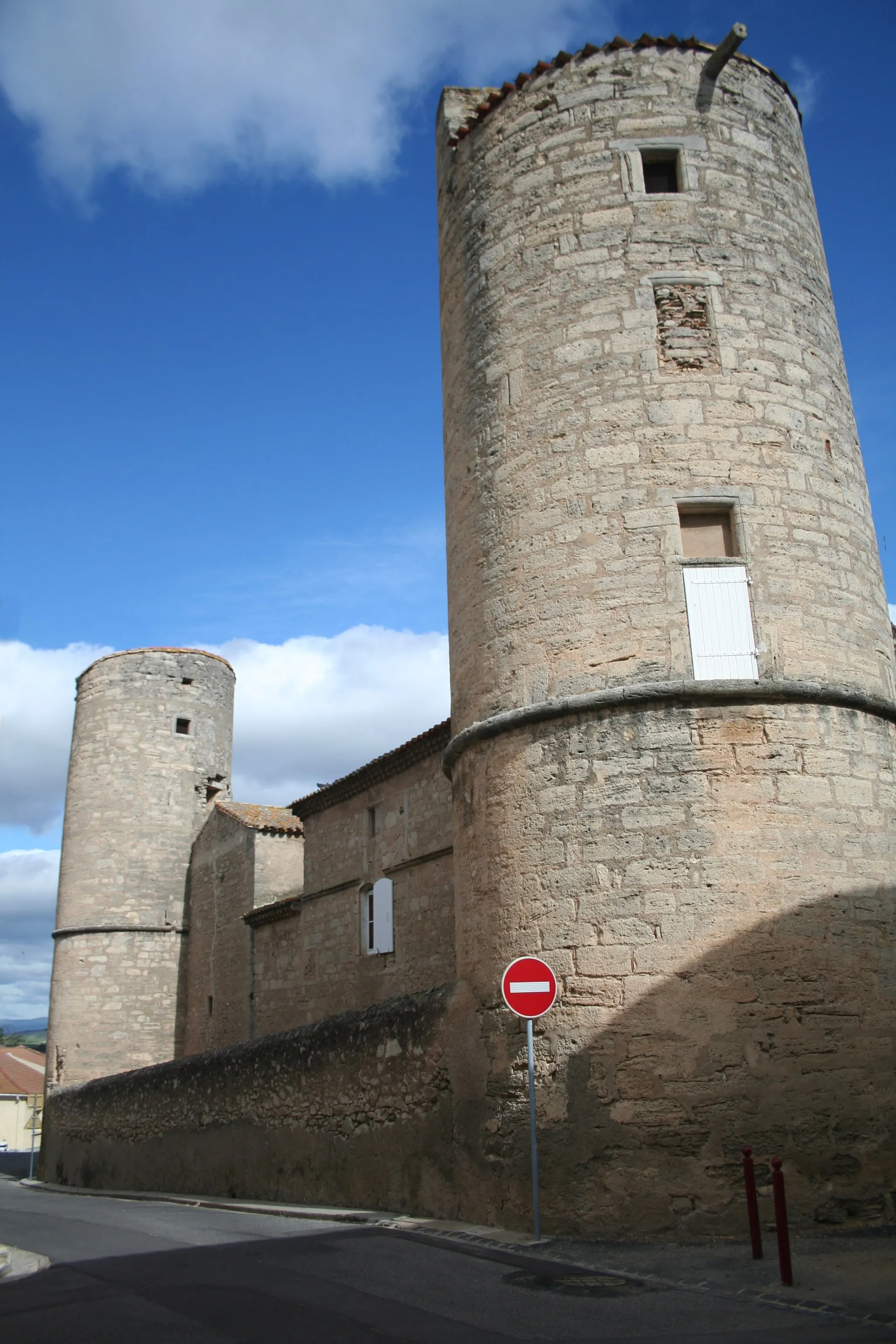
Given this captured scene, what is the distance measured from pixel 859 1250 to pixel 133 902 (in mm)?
18858

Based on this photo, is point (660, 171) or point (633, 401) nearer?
point (633, 401)

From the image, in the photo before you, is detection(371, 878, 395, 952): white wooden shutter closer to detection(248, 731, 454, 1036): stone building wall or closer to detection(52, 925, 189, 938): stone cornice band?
detection(248, 731, 454, 1036): stone building wall

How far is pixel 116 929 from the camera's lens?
22.6 m

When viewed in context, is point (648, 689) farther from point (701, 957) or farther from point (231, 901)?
point (231, 901)

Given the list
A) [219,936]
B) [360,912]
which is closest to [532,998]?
[360,912]

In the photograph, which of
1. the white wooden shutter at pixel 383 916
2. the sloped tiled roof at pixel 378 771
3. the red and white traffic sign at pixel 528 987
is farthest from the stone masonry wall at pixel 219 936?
the red and white traffic sign at pixel 528 987

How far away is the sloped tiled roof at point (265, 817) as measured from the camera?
21078 mm

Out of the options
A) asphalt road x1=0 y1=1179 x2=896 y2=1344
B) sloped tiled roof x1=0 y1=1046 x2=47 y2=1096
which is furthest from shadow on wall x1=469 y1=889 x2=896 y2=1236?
sloped tiled roof x1=0 y1=1046 x2=47 y2=1096

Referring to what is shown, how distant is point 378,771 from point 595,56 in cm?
1002

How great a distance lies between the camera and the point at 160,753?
23.8 metres

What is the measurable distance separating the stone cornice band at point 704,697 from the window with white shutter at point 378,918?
822 centimetres

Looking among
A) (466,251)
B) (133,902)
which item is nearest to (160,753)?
(133,902)

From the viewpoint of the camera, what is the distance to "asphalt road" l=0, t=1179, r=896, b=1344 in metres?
4.92

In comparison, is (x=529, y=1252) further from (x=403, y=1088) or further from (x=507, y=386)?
(x=507, y=386)
